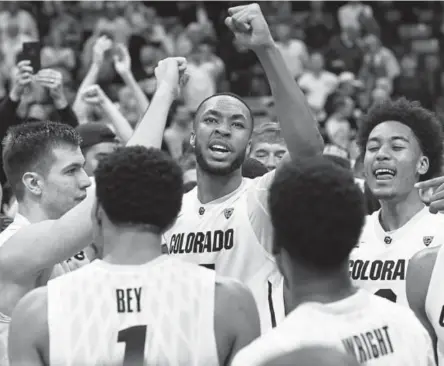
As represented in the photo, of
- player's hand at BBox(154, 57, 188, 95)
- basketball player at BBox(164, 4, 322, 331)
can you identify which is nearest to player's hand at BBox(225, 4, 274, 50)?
player's hand at BBox(154, 57, 188, 95)

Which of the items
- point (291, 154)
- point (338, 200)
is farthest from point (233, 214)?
point (338, 200)

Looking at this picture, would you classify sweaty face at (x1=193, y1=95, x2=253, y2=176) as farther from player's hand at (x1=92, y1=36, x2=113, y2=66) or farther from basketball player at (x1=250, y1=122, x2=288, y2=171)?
player's hand at (x1=92, y1=36, x2=113, y2=66)

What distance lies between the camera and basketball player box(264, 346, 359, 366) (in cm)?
263

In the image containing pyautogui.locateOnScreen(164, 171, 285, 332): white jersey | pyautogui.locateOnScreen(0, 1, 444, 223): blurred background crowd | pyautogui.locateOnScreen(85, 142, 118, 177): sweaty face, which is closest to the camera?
pyautogui.locateOnScreen(164, 171, 285, 332): white jersey

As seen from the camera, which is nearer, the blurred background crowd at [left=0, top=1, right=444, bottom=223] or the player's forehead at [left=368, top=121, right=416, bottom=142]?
the player's forehead at [left=368, top=121, right=416, bottom=142]

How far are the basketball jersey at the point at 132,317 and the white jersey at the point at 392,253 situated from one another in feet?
6.66

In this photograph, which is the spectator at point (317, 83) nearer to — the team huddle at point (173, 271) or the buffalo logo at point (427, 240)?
the buffalo logo at point (427, 240)

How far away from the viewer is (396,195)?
5.38 meters

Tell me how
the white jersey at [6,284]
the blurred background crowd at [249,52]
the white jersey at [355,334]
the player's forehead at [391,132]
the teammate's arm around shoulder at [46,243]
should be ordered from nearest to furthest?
the white jersey at [355,334] → the teammate's arm around shoulder at [46,243] → the white jersey at [6,284] → the player's forehead at [391,132] → the blurred background crowd at [249,52]

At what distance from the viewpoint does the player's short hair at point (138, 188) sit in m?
3.28

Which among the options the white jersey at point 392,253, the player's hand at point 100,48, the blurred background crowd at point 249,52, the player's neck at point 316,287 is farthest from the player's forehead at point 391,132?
the blurred background crowd at point 249,52

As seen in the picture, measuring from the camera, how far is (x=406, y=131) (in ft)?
18.3

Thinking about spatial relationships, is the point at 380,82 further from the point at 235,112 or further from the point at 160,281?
the point at 160,281

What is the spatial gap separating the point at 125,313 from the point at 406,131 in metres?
2.82
